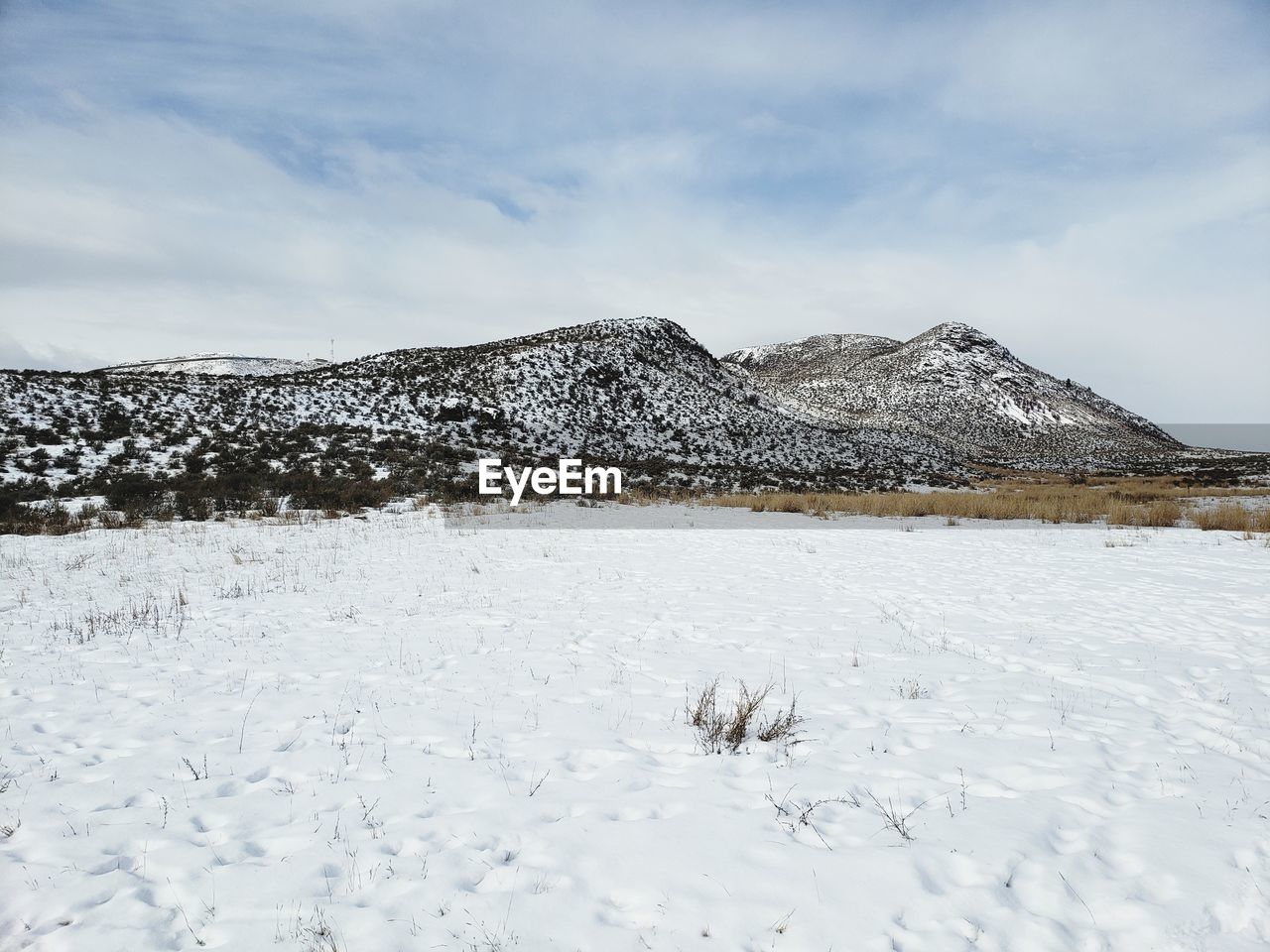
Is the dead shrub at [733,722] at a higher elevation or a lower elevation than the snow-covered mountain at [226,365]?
lower

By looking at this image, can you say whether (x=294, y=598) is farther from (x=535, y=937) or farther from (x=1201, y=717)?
(x=1201, y=717)

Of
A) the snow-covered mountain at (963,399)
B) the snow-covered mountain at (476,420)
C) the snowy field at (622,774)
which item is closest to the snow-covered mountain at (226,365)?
the snow-covered mountain at (476,420)

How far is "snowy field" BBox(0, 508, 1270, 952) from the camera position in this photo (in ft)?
9.21

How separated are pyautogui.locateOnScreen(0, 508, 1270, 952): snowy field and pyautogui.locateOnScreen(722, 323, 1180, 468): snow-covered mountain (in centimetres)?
5857

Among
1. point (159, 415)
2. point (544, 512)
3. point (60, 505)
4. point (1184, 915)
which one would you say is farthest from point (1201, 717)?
point (159, 415)

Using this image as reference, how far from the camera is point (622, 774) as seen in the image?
164 inches

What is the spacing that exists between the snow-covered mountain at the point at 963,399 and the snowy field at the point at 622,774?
5857 cm

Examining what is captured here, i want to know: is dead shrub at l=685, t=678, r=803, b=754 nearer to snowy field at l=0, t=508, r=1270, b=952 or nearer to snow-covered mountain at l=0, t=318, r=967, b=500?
snowy field at l=0, t=508, r=1270, b=952

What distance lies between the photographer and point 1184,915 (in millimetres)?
2771

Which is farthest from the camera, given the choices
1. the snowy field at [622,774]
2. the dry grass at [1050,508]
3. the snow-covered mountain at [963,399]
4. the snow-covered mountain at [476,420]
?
the snow-covered mountain at [963,399]

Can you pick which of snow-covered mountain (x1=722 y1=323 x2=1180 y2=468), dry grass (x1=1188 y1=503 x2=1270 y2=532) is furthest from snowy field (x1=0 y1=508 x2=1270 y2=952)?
snow-covered mountain (x1=722 y1=323 x2=1180 y2=468)

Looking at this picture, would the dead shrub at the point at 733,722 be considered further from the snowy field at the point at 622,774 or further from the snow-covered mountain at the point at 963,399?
the snow-covered mountain at the point at 963,399

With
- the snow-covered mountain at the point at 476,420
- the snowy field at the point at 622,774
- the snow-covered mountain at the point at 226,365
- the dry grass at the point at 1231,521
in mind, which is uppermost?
the snow-covered mountain at the point at 226,365

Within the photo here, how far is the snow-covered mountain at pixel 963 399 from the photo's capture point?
76438 millimetres
